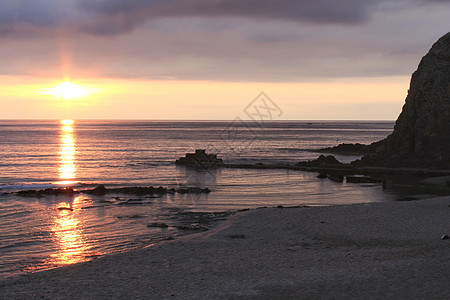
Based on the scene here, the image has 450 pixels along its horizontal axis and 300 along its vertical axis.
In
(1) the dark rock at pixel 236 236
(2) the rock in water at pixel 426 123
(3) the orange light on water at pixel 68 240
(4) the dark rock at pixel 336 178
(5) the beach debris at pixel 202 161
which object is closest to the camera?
(3) the orange light on water at pixel 68 240

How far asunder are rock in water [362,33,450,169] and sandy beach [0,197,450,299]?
35.0 metres

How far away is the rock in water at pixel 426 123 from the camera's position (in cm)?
5709

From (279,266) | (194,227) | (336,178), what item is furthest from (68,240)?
(336,178)

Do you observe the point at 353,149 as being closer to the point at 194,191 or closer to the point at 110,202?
the point at 194,191

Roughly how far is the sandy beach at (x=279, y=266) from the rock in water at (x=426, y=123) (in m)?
35.0

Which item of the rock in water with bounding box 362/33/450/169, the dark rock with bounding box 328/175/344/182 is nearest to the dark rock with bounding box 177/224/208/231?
the dark rock with bounding box 328/175/344/182

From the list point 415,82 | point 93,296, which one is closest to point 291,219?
point 93,296

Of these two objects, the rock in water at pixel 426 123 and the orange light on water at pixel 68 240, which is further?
the rock in water at pixel 426 123

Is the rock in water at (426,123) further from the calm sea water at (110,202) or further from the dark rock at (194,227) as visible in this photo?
the dark rock at (194,227)

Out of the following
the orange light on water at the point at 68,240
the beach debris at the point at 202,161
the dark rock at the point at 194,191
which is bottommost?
the orange light on water at the point at 68,240

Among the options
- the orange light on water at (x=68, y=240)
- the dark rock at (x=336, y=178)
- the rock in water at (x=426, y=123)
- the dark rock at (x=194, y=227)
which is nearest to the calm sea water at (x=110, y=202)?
the orange light on water at (x=68, y=240)

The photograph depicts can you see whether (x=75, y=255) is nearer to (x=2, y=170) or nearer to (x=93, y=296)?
(x=93, y=296)

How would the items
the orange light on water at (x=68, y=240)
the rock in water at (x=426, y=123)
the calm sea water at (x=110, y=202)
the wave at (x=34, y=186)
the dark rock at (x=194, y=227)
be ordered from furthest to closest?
the rock in water at (x=426, y=123) < the wave at (x=34, y=186) < the dark rock at (x=194, y=227) < the calm sea water at (x=110, y=202) < the orange light on water at (x=68, y=240)

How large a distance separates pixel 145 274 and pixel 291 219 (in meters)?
11.6
